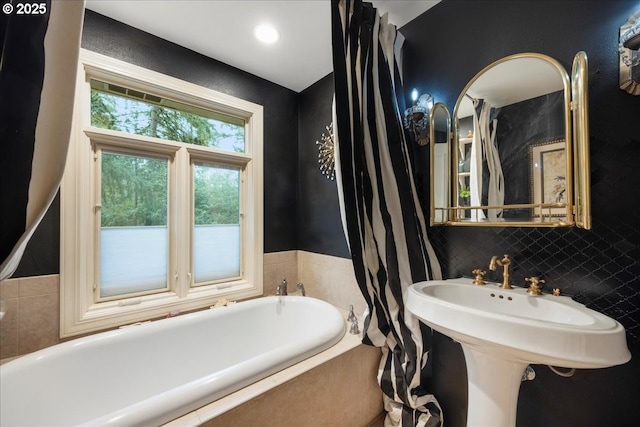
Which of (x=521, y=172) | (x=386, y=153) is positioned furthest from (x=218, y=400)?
(x=521, y=172)

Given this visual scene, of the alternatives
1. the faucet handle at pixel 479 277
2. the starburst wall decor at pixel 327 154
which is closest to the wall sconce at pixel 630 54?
the faucet handle at pixel 479 277

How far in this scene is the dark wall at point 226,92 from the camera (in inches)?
56.4

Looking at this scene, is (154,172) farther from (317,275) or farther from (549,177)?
(549,177)

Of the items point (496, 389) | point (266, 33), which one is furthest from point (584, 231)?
point (266, 33)

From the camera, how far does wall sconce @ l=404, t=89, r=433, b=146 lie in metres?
1.47

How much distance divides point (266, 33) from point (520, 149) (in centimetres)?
167

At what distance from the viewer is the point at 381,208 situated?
4.46ft

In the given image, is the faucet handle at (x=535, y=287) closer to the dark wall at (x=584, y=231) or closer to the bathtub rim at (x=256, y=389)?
the dark wall at (x=584, y=231)

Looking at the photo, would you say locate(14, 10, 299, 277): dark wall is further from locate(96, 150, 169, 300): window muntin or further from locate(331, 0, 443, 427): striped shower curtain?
locate(331, 0, 443, 427): striped shower curtain

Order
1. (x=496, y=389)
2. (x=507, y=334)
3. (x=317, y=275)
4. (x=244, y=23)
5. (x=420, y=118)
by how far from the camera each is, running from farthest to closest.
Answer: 1. (x=317, y=275)
2. (x=244, y=23)
3. (x=420, y=118)
4. (x=496, y=389)
5. (x=507, y=334)

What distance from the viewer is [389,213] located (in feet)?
4.52

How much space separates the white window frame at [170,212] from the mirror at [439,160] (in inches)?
55.3

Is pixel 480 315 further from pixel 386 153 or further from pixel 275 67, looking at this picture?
pixel 275 67

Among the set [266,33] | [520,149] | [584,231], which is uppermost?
[266,33]
